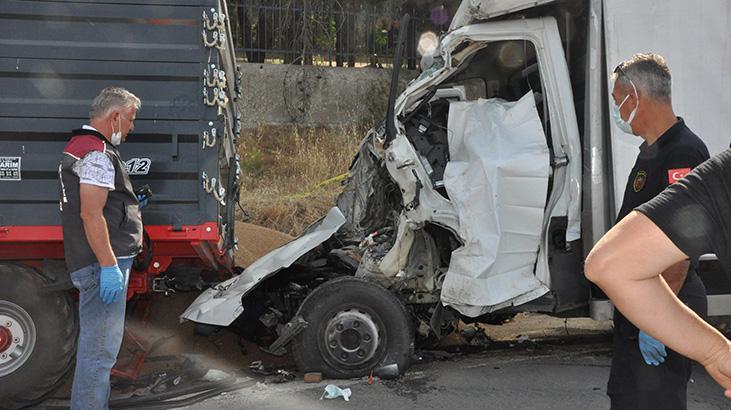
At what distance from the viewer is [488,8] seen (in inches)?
196

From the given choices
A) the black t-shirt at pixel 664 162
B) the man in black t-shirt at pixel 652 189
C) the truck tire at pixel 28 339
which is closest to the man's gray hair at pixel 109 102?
the truck tire at pixel 28 339

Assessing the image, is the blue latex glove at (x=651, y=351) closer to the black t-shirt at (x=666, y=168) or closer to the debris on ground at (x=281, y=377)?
the black t-shirt at (x=666, y=168)

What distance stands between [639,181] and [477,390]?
1.95 meters

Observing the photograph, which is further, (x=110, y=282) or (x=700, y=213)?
(x=110, y=282)

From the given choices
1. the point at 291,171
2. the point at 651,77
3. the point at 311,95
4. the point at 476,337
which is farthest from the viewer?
the point at 311,95

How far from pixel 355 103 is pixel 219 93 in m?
8.89

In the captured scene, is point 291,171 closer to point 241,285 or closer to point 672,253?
point 241,285

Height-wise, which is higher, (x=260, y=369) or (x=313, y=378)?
(x=313, y=378)

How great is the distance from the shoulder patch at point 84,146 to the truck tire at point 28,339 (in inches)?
45.5

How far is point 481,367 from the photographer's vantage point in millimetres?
5035

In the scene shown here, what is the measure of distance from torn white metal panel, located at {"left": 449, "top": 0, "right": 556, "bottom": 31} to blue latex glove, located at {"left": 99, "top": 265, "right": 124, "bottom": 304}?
2823 mm

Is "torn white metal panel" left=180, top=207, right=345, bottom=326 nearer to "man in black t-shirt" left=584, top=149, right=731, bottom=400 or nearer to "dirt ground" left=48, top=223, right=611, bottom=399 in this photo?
"dirt ground" left=48, top=223, right=611, bottom=399

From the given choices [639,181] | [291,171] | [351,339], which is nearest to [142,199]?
[351,339]

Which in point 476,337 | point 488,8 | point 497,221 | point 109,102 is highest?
point 488,8
